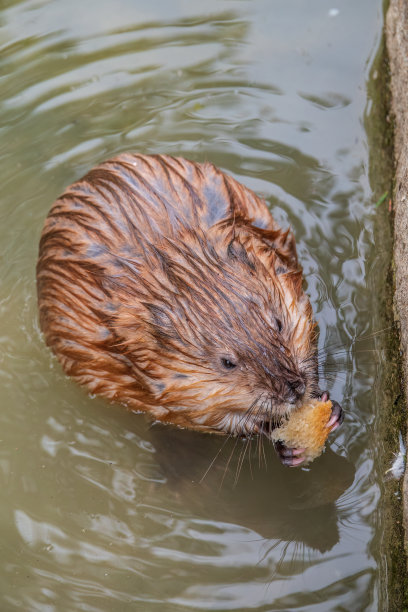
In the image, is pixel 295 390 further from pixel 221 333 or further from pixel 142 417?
pixel 142 417

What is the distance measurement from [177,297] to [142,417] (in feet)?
2.96

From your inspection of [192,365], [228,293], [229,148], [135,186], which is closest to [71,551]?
[192,365]

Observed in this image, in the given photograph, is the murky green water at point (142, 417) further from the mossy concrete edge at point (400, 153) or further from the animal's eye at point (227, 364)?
the animal's eye at point (227, 364)

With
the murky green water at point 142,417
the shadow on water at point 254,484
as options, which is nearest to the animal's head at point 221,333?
the shadow on water at point 254,484

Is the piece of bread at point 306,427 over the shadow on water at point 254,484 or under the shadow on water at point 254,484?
over

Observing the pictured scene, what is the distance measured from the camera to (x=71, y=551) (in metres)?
3.50

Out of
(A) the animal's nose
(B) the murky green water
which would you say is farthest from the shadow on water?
(A) the animal's nose

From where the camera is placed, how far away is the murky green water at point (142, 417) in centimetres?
339

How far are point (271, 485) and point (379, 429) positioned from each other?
52cm

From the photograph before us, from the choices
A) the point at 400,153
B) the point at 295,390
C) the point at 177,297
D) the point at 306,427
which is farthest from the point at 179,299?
the point at 400,153

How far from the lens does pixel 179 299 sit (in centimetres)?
314

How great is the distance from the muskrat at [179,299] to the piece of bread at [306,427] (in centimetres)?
6

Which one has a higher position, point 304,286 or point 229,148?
point 229,148

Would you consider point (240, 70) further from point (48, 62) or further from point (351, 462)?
point (351, 462)
